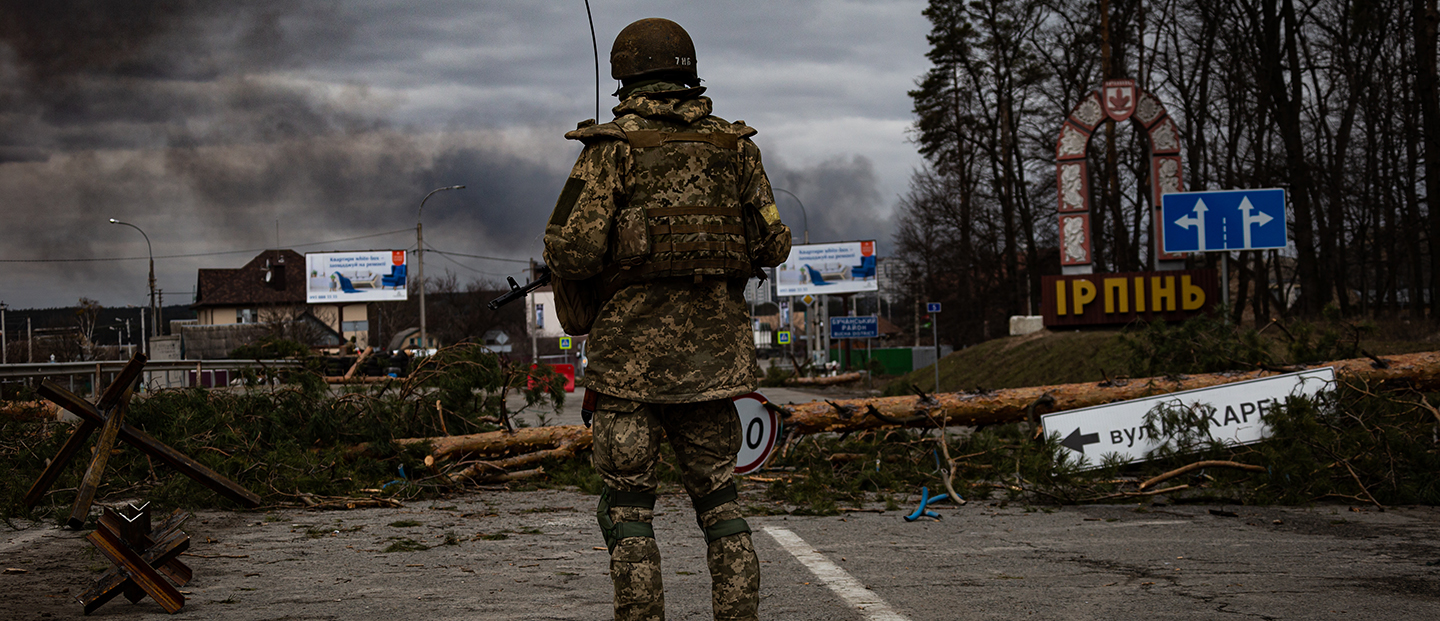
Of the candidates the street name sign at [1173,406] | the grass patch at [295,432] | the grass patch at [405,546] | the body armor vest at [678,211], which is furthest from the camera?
the street name sign at [1173,406]

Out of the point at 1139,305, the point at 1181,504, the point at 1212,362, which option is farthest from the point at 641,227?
the point at 1139,305

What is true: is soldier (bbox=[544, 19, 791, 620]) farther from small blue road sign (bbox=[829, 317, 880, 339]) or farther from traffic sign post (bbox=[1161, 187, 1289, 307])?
small blue road sign (bbox=[829, 317, 880, 339])

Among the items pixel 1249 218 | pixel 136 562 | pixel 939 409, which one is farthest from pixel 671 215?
pixel 1249 218

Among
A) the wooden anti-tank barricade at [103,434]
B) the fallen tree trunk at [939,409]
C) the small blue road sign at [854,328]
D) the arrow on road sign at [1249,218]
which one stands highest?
the arrow on road sign at [1249,218]

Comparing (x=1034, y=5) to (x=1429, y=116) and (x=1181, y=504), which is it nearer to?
(x=1429, y=116)

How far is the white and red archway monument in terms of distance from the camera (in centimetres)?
2508

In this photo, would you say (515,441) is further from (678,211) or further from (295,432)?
(678,211)

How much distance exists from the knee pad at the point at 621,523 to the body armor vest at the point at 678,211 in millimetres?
714

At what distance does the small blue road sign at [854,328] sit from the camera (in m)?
38.7

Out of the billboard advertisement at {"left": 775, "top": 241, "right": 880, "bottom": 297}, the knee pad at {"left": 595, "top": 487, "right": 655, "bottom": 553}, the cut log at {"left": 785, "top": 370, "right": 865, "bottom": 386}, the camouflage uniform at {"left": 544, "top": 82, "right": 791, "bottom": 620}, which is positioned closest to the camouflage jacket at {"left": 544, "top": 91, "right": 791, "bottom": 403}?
the camouflage uniform at {"left": 544, "top": 82, "right": 791, "bottom": 620}

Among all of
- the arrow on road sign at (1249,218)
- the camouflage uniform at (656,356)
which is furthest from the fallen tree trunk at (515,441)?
the arrow on road sign at (1249,218)

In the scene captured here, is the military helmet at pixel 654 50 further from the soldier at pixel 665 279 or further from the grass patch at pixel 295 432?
the grass patch at pixel 295 432

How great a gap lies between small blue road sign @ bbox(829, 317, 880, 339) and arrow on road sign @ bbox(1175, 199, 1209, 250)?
2050 centimetres

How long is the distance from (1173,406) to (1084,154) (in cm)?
Answer: 1897
